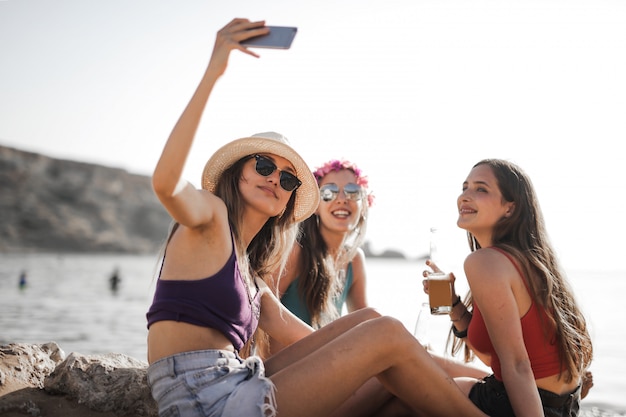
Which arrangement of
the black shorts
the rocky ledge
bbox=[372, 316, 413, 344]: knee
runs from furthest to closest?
the rocky ledge < the black shorts < bbox=[372, 316, 413, 344]: knee

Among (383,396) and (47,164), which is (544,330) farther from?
(47,164)

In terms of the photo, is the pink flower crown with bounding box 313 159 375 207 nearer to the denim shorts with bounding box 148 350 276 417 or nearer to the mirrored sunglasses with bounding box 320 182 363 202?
the mirrored sunglasses with bounding box 320 182 363 202

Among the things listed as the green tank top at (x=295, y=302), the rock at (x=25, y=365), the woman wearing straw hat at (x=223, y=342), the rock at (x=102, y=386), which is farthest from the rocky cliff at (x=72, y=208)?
the woman wearing straw hat at (x=223, y=342)

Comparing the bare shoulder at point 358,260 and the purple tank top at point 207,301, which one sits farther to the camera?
the bare shoulder at point 358,260

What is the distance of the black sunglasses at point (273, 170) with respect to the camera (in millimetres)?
3562

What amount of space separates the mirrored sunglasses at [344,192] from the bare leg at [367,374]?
2.76m

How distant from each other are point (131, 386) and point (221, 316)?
60.9 inches

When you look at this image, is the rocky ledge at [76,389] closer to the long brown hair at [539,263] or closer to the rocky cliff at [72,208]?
the long brown hair at [539,263]

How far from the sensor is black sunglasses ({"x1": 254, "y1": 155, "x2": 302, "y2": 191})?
356 cm

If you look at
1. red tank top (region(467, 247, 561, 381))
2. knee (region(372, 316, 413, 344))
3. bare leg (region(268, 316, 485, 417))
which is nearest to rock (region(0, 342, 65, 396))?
bare leg (region(268, 316, 485, 417))

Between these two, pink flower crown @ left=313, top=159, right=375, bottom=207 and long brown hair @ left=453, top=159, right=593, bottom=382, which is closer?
long brown hair @ left=453, top=159, right=593, bottom=382

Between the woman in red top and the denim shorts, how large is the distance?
51.4 inches

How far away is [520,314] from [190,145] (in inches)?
→ 81.6

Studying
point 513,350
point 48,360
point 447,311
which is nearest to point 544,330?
point 513,350
